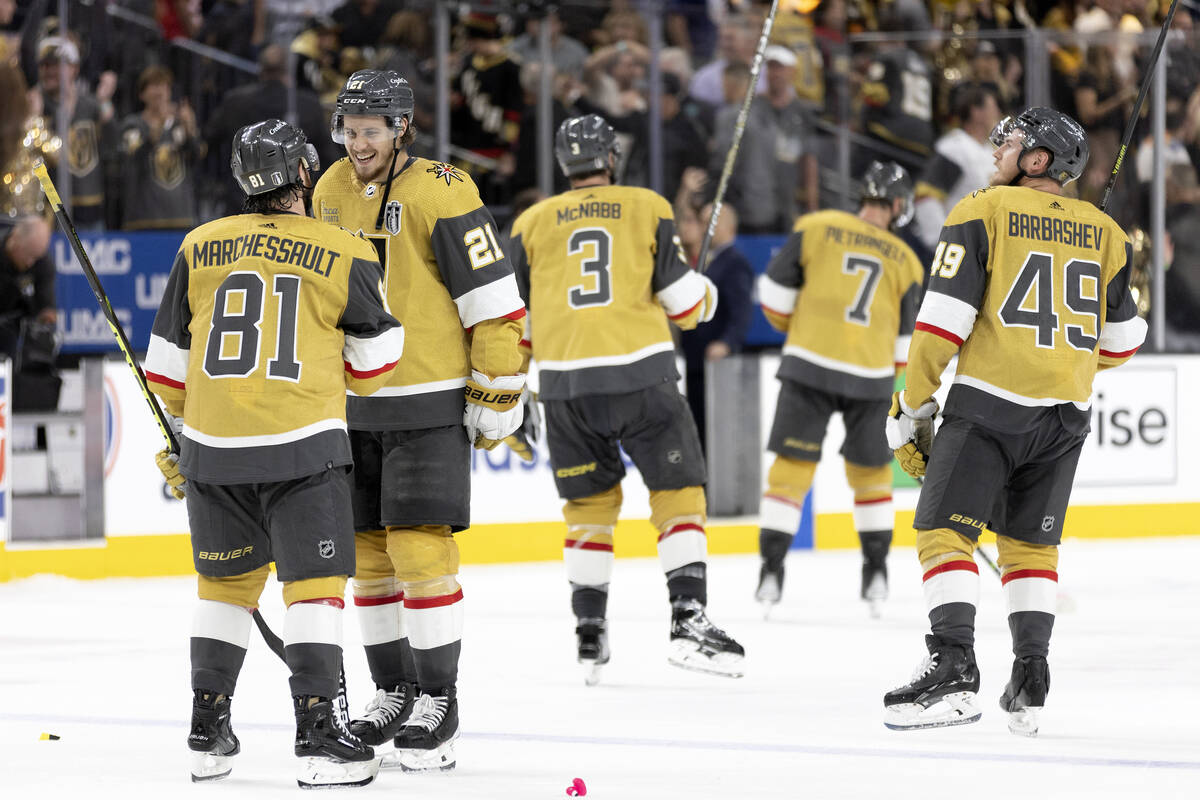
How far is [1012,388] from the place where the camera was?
412 cm

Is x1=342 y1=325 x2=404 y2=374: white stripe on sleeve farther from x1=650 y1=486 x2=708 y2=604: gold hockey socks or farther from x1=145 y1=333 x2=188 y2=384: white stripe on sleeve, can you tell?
x1=650 y1=486 x2=708 y2=604: gold hockey socks

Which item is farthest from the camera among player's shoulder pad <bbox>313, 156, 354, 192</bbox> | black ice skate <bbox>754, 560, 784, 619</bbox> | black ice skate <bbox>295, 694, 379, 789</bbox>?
black ice skate <bbox>754, 560, 784, 619</bbox>

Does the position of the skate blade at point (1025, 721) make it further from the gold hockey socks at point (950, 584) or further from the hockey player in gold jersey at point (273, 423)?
the hockey player in gold jersey at point (273, 423)

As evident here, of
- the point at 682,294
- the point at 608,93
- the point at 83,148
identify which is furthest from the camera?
the point at 608,93

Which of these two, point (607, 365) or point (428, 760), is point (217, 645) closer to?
point (428, 760)

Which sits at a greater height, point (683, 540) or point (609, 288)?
point (609, 288)

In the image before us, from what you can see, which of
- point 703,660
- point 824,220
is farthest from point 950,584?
point 824,220

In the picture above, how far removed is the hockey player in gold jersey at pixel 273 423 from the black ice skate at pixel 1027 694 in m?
1.55

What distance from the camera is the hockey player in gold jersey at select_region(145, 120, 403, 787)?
3.58m

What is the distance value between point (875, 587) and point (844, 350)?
88 centimetres

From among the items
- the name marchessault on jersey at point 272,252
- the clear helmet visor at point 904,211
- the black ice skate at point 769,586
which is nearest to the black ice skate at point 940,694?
the name marchessault on jersey at point 272,252

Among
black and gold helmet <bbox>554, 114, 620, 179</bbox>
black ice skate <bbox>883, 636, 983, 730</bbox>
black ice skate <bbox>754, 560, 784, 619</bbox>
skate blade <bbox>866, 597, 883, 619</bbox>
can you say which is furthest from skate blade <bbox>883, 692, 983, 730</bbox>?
skate blade <bbox>866, 597, 883, 619</bbox>

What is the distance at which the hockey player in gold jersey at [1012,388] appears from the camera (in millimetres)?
4121

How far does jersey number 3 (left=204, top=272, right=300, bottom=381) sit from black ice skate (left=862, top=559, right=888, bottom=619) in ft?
11.3
